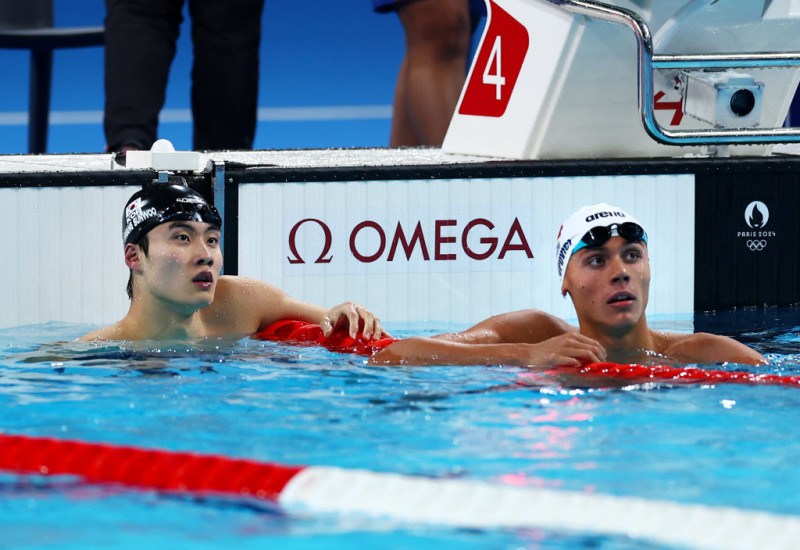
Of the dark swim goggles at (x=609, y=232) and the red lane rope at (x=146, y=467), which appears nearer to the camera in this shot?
the red lane rope at (x=146, y=467)

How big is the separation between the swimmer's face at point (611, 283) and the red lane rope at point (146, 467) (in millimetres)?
1676

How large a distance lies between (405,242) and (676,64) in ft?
4.21

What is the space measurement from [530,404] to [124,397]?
110 cm

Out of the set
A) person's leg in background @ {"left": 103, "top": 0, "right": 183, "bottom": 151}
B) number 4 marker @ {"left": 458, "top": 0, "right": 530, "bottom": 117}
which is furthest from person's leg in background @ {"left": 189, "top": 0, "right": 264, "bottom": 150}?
number 4 marker @ {"left": 458, "top": 0, "right": 530, "bottom": 117}

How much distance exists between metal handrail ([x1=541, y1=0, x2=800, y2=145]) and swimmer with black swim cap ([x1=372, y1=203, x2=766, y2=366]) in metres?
1.01

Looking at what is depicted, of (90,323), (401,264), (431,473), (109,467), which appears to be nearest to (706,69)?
(401,264)

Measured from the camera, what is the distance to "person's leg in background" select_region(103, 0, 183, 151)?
545 centimetres

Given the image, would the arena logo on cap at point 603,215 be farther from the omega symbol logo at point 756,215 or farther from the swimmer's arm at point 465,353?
the omega symbol logo at point 756,215

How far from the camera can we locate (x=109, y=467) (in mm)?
2406

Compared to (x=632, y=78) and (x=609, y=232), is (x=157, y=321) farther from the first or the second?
(x=632, y=78)

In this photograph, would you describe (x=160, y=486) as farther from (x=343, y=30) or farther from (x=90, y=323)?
(x=343, y=30)

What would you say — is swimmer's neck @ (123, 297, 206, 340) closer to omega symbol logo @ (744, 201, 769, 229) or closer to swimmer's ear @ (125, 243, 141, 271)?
swimmer's ear @ (125, 243, 141, 271)

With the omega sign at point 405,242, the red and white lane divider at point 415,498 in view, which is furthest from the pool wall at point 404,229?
the red and white lane divider at point 415,498

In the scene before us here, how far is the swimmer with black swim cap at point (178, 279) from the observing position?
13.6 feet
